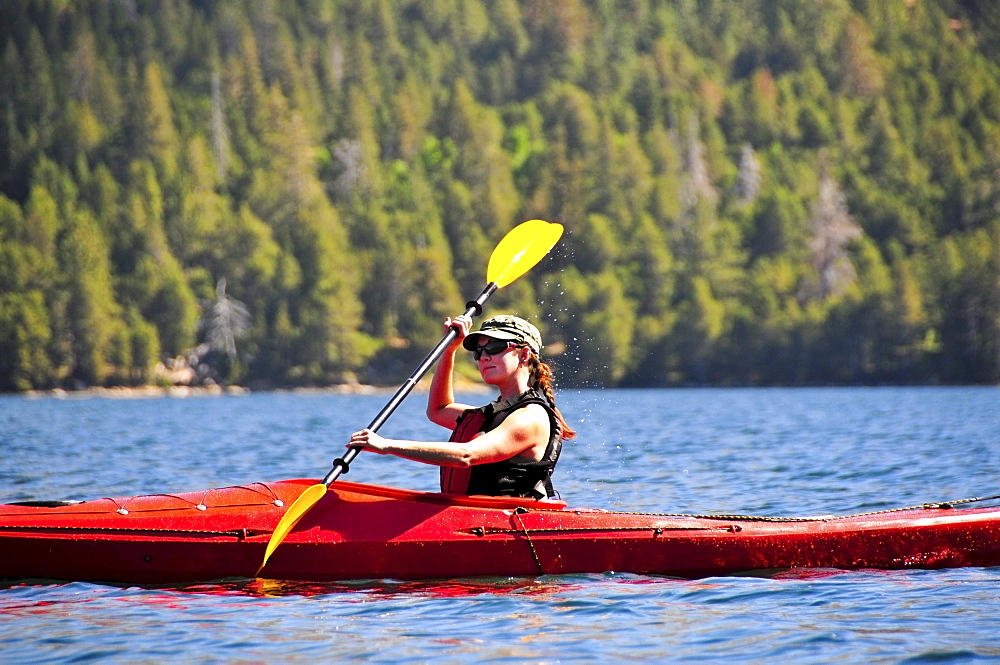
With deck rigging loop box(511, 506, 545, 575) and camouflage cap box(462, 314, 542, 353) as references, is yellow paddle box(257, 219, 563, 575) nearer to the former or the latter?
camouflage cap box(462, 314, 542, 353)

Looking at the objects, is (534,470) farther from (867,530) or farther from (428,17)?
(428,17)

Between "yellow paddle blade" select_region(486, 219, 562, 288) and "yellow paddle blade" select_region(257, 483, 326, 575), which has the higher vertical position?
"yellow paddle blade" select_region(486, 219, 562, 288)

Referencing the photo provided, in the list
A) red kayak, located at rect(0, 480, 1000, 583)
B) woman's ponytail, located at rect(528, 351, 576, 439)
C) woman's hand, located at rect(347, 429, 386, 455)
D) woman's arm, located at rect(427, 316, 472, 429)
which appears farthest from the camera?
woman's arm, located at rect(427, 316, 472, 429)

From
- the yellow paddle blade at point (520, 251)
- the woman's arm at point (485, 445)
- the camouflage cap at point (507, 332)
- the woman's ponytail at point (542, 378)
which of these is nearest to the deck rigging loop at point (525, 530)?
the woman's arm at point (485, 445)

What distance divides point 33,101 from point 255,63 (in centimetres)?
1703

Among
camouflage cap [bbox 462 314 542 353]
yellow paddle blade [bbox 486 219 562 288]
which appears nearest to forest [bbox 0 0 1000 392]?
yellow paddle blade [bbox 486 219 562 288]

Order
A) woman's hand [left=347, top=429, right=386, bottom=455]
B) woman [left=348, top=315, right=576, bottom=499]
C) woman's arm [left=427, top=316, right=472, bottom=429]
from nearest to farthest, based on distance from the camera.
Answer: woman's hand [left=347, top=429, right=386, bottom=455], woman [left=348, top=315, right=576, bottom=499], woman's arm [left=427, top=316, right=472, bottom=429]

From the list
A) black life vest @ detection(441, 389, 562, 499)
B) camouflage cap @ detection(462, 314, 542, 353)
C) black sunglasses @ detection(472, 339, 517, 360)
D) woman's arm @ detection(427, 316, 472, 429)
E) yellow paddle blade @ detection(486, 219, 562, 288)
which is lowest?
black life vest @ detection(441, 389, 562, 499)

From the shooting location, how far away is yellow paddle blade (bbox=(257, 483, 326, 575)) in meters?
7.75

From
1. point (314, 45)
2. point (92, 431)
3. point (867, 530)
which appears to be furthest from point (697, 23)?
point (867, 530)

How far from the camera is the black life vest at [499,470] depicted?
7.94 meters

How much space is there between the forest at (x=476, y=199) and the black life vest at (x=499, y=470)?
55.5 metres

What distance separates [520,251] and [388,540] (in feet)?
10.3

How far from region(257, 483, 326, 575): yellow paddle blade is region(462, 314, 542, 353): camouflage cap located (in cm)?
114
